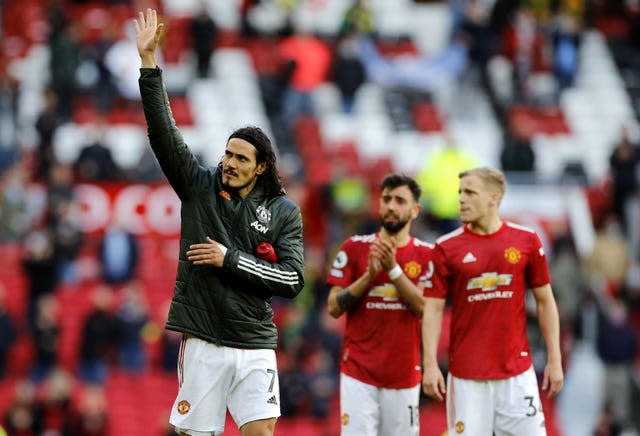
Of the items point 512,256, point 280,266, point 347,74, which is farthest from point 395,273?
point 347,74

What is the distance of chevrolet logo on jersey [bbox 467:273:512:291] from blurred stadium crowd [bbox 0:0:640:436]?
22.8 feet

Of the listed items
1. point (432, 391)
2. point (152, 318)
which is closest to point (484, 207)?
point (432, 391)

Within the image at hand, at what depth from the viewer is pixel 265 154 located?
851cm

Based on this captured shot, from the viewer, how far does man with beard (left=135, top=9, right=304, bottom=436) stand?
27.2 feet

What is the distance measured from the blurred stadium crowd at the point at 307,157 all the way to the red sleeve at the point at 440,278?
686cm

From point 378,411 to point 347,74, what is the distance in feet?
47.5

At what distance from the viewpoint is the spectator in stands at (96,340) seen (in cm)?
1769

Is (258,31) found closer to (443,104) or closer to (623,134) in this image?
(443,104)

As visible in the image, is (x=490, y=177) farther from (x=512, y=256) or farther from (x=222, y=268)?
(x=222, y=268)

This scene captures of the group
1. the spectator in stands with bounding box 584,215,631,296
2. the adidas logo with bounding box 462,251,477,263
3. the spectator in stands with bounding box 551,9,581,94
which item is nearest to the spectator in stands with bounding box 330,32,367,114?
the spectator in stands with bounding box 551,9,581,94

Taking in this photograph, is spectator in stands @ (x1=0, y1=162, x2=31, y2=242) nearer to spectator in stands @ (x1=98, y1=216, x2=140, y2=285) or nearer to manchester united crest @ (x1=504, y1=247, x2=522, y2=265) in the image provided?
spectator in stands @ (x1=98, y1=216, x2=140, y2=285)

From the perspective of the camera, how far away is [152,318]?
1867 centimetres

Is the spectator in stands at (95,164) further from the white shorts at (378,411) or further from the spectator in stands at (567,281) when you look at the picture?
the white shorts at (378,411)

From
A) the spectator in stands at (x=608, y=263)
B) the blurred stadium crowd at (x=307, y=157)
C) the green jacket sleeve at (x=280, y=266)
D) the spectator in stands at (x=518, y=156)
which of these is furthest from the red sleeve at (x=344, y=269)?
the spectator in stands at (x=518, y=156)
